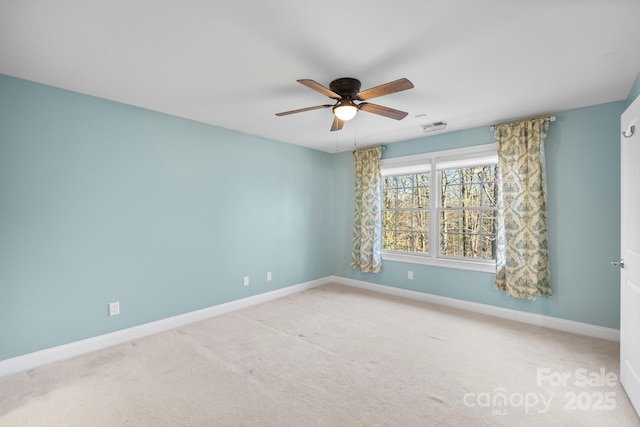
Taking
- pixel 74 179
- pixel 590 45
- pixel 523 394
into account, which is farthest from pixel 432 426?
pixel 74 179

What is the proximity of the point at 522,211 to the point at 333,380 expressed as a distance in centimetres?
289

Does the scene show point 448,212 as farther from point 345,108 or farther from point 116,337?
point 116,337

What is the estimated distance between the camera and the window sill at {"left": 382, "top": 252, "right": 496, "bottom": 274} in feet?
13.0

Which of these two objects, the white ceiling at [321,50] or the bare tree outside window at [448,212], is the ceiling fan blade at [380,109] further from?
the bare tree outside window at [448,212]

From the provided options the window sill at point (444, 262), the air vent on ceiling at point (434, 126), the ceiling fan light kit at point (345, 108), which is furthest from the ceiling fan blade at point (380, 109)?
the window sill at point (444, 262)

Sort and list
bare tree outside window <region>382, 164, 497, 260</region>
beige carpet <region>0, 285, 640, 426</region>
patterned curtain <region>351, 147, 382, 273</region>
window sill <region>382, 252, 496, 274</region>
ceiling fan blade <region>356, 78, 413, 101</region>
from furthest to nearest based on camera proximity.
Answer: patterned curtain <region>351, 147, 382, 273</region> < bare tree outside window <region>382, 164, 497, 260</region> < window sill <region>382, 252, 496, 274</region> < ceiling fan blade <region>356, 78, 413, 101</region> < beige carpet <region>0, 285, 640, 426</region>

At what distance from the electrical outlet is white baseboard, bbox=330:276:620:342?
352 cm

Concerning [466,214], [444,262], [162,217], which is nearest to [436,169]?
[466,214]

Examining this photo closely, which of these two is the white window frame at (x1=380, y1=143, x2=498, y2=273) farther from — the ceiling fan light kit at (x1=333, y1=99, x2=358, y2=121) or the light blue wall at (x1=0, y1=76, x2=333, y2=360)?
the ceiling fan light kit at (x1=333, y1=99, x2=358, y2=121)

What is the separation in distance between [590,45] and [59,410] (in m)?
4.31

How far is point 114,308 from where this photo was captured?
3.03 metres

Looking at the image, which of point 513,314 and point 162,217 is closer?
point 162,217

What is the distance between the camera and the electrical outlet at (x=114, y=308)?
300 centimetres

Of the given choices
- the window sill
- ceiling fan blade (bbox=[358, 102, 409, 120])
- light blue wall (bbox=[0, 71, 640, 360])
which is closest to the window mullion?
the window sill
